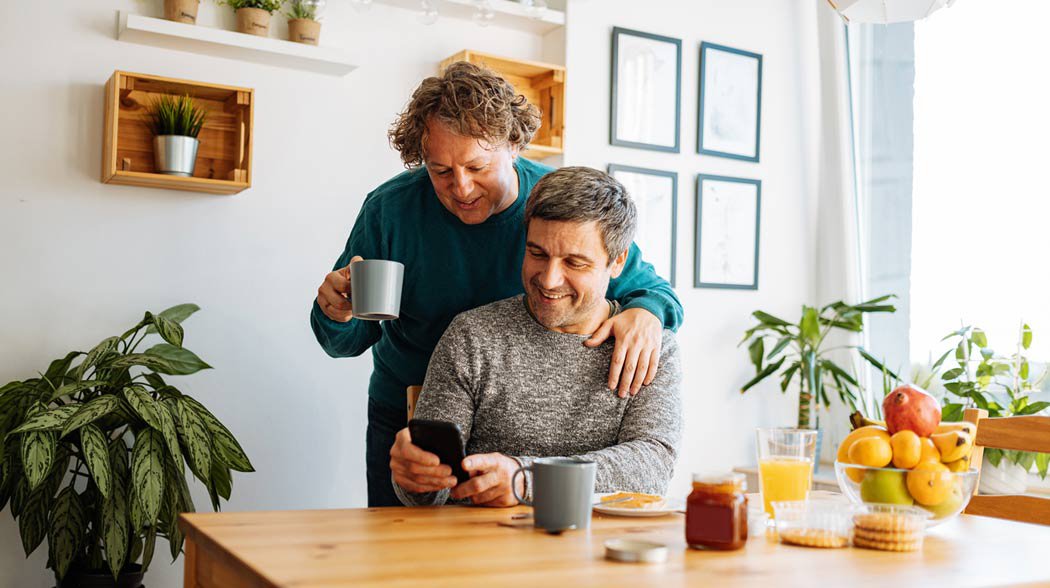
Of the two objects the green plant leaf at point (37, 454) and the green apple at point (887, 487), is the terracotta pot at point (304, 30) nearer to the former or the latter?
the green plant leaf at point (37, 454)

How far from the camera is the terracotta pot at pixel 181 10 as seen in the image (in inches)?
111

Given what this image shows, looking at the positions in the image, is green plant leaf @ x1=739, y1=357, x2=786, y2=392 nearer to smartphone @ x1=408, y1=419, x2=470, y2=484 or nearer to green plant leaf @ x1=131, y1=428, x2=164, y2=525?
green plant leaf @ x1=131, y1=428, x2=164, y2=525

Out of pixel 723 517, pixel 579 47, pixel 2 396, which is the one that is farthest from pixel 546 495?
pixel 579 47

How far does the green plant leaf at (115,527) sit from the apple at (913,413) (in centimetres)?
187

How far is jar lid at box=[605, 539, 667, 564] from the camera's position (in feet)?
3.70

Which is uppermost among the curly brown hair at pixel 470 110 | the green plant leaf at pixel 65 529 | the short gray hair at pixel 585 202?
the curly brown hair at pixel 470 110

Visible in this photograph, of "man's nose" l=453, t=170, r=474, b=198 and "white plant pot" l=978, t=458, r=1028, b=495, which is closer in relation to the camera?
"man's nose" l=453, t=170, r=474, b=198

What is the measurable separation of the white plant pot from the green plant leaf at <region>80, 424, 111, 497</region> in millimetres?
2512

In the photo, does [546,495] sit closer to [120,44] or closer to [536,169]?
[536,169]

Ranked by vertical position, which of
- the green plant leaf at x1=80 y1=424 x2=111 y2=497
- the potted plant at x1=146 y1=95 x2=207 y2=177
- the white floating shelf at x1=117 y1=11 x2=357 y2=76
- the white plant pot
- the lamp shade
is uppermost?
the white floating shelf at x1=117 y1=11 x2=357 y2=76

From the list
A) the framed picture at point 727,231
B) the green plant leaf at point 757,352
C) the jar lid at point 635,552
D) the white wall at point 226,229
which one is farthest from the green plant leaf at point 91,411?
the green plant leaf at point 757,352

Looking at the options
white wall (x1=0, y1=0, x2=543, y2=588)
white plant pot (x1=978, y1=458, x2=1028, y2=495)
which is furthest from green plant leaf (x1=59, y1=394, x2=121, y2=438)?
white plant pot (x1=978, y1=458, x2=1028, y2=495)

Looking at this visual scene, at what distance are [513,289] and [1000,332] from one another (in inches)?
84.0

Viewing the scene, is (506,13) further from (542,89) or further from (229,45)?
(229,45)
